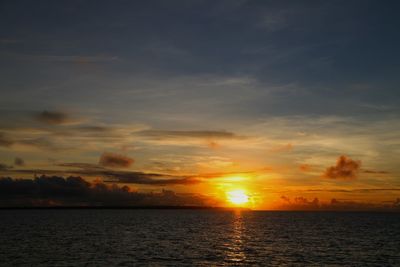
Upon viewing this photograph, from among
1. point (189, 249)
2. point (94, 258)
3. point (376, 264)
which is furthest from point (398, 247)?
point (94, 258)

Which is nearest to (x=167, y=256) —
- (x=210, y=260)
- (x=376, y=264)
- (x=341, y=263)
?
(x=210, y=260)

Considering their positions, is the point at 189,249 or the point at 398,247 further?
the point at 398,247

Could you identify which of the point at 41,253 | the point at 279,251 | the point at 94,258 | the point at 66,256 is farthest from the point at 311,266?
the point at 41,253

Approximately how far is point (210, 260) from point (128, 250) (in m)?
18.3

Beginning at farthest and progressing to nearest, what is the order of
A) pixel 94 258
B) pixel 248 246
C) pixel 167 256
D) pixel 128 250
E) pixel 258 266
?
pixel 248 246
pixel 128 250
pixel 167 256
pixel 94 258
pixel 258 266

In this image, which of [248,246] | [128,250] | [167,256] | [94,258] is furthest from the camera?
[248,246]

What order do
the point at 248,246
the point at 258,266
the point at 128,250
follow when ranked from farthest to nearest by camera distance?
1. the point at 248,246
2. the point at 128,250
3. the point at 258,266

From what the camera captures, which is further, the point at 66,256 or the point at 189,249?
the point at 189,249

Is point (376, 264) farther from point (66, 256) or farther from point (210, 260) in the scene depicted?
point (66, 256)

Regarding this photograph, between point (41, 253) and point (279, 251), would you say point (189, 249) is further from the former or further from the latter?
point (41, 253)

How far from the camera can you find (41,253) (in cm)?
7181

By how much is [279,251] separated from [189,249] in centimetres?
1718

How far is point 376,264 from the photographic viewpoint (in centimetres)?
6681

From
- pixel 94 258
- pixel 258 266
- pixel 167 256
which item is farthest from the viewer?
pixel 167 256
